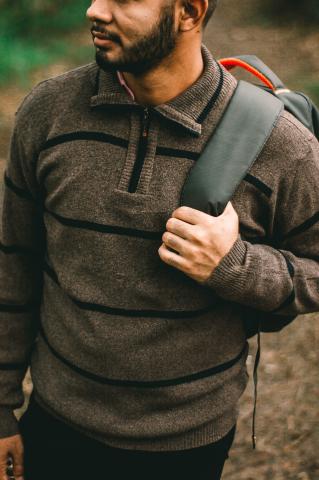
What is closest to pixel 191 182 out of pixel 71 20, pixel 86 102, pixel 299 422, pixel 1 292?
pixel 86 102

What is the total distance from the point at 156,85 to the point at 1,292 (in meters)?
0.79

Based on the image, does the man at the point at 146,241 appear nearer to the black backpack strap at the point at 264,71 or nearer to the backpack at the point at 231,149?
the backpack at the point at 231,149

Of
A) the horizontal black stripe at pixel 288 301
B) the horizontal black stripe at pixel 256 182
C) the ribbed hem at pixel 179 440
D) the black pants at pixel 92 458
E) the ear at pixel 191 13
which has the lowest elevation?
the black pants at pixel 92 458

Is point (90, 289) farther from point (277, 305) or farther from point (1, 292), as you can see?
point (277, 305)

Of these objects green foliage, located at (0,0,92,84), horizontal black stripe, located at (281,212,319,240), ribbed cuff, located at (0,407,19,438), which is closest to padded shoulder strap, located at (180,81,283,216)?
horizontal black stripe, located at (281,212,319,240)

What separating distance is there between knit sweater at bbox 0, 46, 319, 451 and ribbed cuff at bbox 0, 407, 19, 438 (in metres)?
0.21

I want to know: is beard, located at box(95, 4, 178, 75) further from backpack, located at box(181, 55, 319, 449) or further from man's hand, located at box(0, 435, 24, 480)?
man's hand, located at box(0, 435, 24, 480)

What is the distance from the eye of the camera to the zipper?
5.41ft

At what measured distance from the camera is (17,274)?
6.44 feet

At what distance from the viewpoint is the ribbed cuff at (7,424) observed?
2.01 metres

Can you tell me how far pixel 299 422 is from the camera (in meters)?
3.42

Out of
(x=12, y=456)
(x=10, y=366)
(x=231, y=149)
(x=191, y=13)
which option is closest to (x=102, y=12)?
(x=191, y=13)

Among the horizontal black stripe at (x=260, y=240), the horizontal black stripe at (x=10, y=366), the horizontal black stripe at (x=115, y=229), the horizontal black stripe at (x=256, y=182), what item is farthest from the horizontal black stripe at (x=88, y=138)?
the horizontal black stripe at (x=10, y=366)

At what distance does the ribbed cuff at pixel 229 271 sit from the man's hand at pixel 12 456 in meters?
0.85
